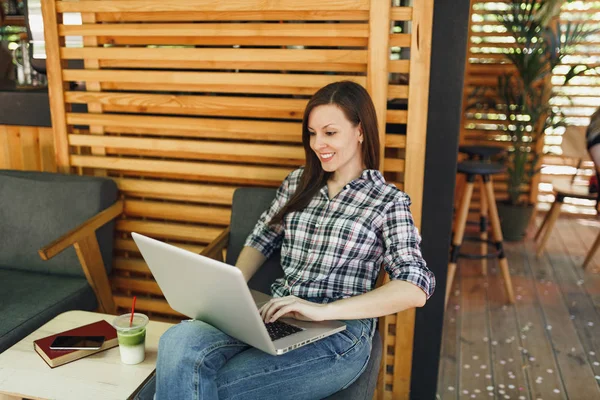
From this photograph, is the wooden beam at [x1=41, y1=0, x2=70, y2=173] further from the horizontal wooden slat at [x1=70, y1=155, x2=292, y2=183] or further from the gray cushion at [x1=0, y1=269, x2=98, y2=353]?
the gray cushion at [x1=0, y1=269, x2=98, y2=353]

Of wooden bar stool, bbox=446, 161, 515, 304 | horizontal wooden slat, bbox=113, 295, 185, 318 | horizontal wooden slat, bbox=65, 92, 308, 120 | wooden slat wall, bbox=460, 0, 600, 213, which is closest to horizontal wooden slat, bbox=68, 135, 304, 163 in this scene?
horizontal wooden slat, bbox=65, 92, 308, 120

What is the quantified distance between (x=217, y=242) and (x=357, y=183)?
0.63 metres

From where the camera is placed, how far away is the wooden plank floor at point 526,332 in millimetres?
2646

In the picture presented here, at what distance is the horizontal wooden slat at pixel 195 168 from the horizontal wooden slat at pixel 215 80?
1.03 ft

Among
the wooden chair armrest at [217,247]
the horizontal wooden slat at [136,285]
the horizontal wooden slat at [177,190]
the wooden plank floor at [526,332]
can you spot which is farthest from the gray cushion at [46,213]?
the wooden plank floor at [526,332]

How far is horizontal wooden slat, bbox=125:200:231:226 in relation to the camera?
8.62 ft

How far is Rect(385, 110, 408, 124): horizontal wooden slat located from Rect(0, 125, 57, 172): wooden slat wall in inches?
70.0

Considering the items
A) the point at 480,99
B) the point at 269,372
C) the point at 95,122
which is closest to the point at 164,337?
the point at 269,372

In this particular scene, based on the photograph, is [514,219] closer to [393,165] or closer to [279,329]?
[393,165]

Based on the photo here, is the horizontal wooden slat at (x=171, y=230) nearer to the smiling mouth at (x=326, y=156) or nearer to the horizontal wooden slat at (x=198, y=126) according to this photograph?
the horizontal wooden slat at (x=198, y=126)

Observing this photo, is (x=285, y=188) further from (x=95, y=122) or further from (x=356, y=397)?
(x=95, y=122)

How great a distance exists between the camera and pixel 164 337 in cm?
159

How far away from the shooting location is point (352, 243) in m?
1.85

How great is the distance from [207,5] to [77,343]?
4.42ft
